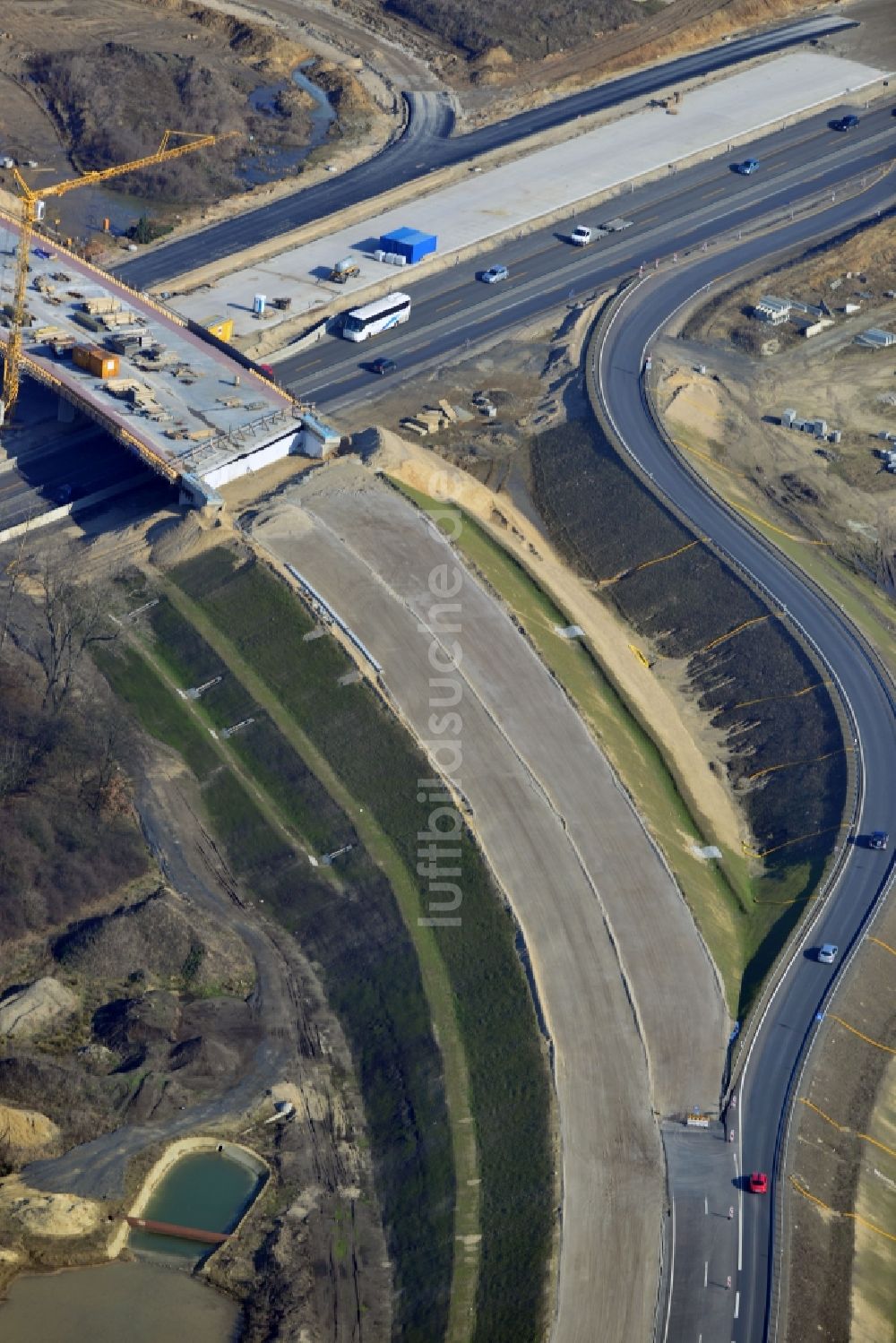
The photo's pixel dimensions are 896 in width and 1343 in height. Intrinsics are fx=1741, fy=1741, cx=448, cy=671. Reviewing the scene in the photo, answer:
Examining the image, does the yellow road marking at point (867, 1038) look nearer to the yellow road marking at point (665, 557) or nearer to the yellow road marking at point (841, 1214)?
the yellow road marking at point (841, 1214)

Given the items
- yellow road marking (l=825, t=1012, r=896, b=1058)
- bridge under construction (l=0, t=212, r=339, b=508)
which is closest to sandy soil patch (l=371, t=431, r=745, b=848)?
bridge under construction (l=0, t=212, r=339, b=508)

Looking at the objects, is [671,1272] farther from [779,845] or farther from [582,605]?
[582,605]

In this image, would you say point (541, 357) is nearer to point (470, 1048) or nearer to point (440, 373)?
point (440, 373)

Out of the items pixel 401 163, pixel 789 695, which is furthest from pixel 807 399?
pixel 401 163

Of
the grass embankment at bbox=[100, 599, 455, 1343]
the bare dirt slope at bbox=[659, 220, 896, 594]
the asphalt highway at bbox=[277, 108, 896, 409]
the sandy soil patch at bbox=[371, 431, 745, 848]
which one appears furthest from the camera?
the asphalt highway at bbox=[277, 108, 896, 409]

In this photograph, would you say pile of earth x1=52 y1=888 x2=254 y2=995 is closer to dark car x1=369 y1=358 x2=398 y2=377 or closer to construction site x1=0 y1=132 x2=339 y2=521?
construction site x1=0 y1=132 x2=339 y2=521

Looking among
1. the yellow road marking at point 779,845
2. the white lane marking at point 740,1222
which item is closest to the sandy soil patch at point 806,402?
the yellow road marking at point 779,845
